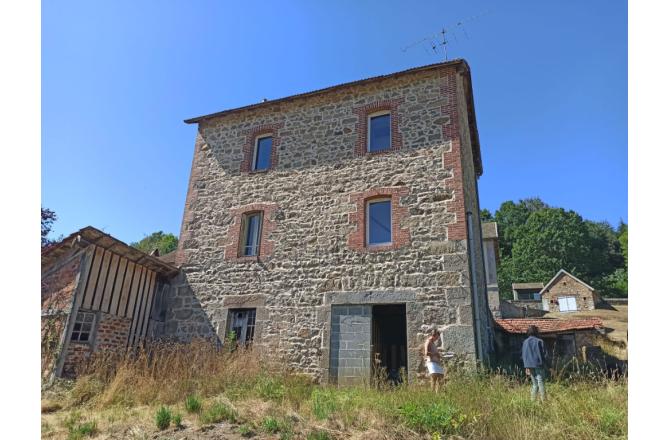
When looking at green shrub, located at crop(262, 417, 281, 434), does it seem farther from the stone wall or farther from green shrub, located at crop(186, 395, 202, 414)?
the stone wall

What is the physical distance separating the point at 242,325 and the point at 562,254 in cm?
4332

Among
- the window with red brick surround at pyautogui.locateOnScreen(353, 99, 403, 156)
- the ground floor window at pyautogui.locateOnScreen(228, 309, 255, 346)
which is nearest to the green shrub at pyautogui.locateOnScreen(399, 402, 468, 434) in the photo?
the ground floor window at pyautogui.locateOnScreen(228, 309, 255, 346)

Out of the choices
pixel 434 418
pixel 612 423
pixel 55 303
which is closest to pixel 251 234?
pixel 55 303

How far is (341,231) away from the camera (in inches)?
402

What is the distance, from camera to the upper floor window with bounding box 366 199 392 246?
9906 mm

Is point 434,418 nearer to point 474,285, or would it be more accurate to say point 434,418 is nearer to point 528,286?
point 474,285

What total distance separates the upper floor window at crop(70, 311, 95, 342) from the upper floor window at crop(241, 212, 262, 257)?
3.92 m

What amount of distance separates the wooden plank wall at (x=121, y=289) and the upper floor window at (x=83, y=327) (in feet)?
0.61

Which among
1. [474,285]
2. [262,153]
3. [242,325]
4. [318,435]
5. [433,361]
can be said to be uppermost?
[262,153]

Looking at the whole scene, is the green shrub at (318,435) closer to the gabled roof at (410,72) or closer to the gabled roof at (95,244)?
the gabled roof at (95,244)

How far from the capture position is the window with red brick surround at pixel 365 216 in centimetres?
954

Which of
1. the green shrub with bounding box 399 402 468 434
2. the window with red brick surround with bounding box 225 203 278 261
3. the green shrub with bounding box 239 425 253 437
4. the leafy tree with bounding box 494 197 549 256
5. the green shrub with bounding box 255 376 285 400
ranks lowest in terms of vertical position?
the green shrub with bounding box 239 425 253 437

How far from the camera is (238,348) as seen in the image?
31.8 feet

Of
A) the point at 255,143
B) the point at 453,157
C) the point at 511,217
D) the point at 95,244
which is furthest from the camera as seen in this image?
the point at 511,217
